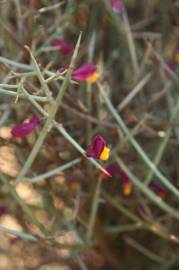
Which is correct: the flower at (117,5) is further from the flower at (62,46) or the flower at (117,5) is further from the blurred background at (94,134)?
the flower at (62,46)

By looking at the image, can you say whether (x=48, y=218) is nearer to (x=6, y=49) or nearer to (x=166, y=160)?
(x=166, y=160)

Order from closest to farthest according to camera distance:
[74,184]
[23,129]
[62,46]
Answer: [23,129], [62,46], [74,184]

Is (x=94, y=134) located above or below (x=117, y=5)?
below

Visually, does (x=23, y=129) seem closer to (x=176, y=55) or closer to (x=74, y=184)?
(x=74, y=184)

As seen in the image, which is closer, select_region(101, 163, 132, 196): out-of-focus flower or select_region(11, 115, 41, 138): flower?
select_region(11, 115, 41, 138): flower

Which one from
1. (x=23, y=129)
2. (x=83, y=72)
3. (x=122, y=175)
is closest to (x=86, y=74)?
(x=83, y=72)

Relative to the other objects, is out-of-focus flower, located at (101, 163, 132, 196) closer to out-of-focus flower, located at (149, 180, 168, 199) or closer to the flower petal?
out-of-focus flower, located at (149, 180, 168, 199)

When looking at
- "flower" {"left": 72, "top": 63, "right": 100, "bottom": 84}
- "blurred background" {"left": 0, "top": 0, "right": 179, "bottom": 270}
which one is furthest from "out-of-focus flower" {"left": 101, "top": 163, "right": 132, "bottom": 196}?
"flower" {"left": 72, "top": 63, "right": 100, "bottom": 84}

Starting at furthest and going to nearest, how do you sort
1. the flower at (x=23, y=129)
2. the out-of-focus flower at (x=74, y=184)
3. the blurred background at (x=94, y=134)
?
the out-of-focus flower at (x=74, y=184), the blurred background at (x=94, y=134), the flower at (x=23, y=129)

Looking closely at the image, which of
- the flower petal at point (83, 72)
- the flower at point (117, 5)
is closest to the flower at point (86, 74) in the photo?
the flower petal at point (83, 72)

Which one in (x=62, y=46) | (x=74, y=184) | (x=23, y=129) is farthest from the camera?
(x=74, y=184)

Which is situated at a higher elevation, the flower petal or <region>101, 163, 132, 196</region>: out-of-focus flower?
the flower petal
